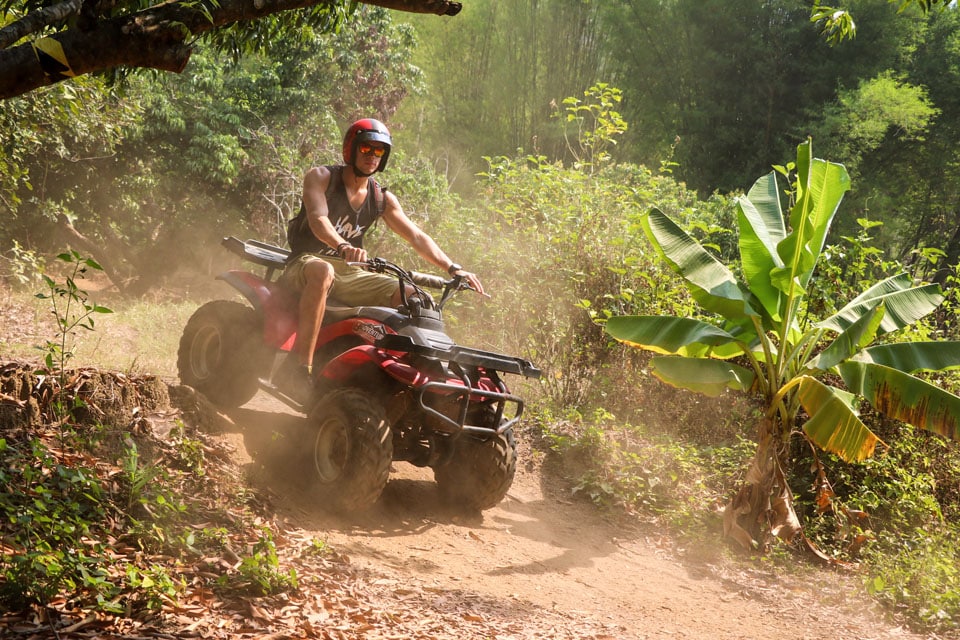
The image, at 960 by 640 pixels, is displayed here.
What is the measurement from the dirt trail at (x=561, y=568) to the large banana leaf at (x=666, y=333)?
1.71m

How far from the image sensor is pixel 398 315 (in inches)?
236

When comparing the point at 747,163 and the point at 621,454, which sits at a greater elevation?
the point at 747,163

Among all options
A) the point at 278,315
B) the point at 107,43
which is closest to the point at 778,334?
the point at 278,315

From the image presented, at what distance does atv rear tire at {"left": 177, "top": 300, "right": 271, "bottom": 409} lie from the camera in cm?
683

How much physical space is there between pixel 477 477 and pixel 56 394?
2945 millimetres

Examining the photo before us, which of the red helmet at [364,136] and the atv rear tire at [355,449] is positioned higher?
the red helmet at [364,136]

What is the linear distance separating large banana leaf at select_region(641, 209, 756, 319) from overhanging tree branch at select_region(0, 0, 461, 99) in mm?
4658

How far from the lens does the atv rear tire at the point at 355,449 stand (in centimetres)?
550

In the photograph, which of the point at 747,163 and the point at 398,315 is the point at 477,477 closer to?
the point at 398,315

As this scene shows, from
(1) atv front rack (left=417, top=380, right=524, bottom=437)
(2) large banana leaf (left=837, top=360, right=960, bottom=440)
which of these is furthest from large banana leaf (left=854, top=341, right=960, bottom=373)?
(1) atv front rack (left=417, top=380, right=524, bottom=437)

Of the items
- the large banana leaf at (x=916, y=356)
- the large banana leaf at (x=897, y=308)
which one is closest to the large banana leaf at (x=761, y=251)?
the large banana leaf at (x=897, y=308)

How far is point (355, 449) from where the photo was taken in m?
5.51

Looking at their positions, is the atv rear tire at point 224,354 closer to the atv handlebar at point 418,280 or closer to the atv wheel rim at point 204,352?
the atv wheel rim at point 204,352

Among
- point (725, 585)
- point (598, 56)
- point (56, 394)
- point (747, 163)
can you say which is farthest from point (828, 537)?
point (598, 56)
